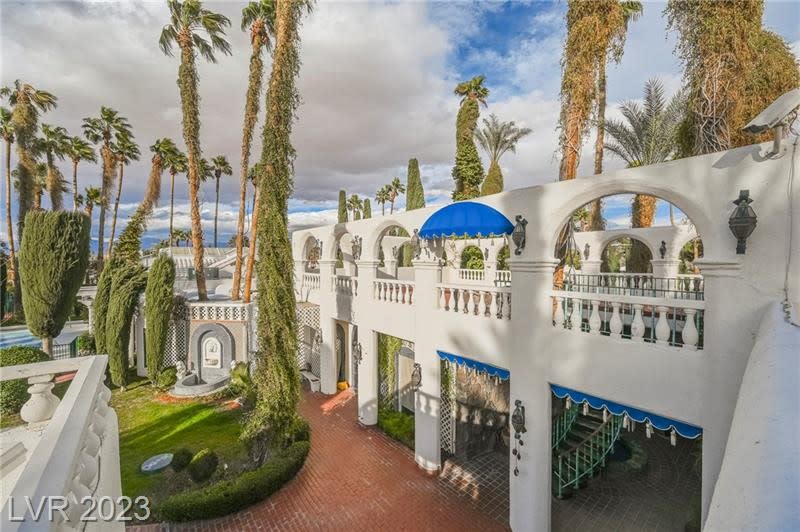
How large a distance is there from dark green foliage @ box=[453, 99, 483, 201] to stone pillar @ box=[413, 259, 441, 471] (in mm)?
12868

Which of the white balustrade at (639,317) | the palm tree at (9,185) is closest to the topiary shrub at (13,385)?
the palm tree at (9,185)

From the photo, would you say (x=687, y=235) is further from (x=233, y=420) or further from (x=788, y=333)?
(x=233, y=420)

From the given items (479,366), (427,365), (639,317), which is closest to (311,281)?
(427,365)

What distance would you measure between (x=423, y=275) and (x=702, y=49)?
7.55 meters

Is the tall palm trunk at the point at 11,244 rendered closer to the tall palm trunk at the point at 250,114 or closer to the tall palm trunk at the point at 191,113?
the tall palm trunk at the point at 191,113

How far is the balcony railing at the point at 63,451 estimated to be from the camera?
1708 millimetres

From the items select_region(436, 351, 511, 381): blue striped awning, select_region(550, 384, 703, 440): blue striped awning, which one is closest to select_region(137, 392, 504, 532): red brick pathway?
select_region(436, 351, 511, 381): blue striped awning

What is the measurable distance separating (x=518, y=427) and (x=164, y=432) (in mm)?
10985

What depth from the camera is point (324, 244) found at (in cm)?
1326

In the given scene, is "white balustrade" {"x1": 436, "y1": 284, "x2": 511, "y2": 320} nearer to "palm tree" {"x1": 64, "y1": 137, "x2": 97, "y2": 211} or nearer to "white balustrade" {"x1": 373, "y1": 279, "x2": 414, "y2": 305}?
"white balustrade" {"x1": 373, "y1": 279, "x2": 414, "y2": 305}

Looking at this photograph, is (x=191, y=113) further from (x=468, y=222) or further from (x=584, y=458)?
(x=584, y=458)

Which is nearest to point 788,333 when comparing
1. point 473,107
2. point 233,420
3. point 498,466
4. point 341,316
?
point 498,466

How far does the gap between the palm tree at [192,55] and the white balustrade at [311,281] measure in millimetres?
4899

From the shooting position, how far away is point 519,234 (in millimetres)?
6457
